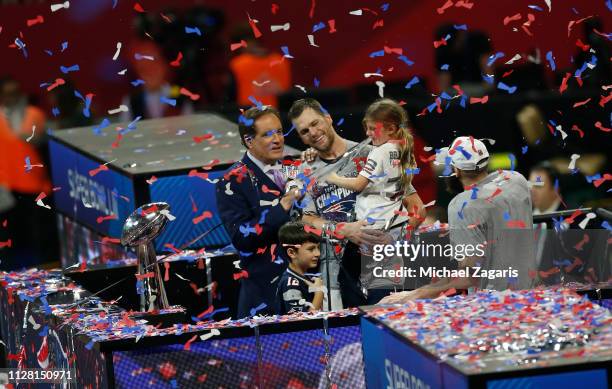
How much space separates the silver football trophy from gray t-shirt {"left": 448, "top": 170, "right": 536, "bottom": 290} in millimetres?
1294

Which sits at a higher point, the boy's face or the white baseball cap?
the white baseball cap

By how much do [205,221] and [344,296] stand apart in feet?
4.94

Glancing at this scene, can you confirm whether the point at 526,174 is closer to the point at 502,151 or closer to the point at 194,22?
the point at 502,151

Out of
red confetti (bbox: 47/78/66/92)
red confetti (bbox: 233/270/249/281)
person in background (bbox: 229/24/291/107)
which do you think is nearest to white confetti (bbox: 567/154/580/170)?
person in background (bbox: 229/24/291/107)

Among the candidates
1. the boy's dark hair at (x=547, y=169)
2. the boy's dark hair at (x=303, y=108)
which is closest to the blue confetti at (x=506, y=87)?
the boy's dark hair at (x=547, y=169)

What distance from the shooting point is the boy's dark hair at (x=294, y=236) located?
7086mm

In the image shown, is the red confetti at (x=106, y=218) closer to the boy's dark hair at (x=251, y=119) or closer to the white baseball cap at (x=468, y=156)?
the boy's dark hair at (x=251, y=119)

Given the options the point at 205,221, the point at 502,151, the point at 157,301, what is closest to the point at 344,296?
the point at 157,301

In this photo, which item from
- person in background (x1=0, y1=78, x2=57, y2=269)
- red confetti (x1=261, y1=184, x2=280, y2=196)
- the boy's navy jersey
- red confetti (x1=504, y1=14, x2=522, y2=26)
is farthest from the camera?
red confetti (x1=504, y1=14, x2=522, y2=26)

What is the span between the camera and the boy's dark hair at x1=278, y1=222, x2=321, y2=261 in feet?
23.2

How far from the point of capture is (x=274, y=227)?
7.29 meters

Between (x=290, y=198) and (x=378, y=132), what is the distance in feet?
1.71

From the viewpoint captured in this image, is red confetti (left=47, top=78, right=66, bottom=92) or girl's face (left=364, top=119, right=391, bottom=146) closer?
girl's face (left=364, top=119, right=391, bottom=146)

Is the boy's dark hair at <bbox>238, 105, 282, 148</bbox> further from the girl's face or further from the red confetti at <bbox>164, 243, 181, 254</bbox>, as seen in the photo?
the red confetti at <bbox>164, 243, 181, 254</bbox>
